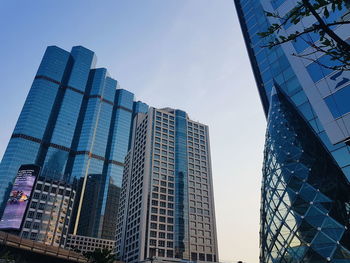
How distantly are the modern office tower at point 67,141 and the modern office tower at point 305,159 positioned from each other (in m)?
137

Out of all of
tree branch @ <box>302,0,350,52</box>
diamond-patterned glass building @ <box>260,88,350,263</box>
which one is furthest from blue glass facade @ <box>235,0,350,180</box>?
tree branch @ <box>302,0,350,52</box>

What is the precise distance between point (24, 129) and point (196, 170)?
110 meters

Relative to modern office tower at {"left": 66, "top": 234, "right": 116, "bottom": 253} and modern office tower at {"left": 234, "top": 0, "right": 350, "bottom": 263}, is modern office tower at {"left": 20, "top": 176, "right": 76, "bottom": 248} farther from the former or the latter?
modern office tower at {"left": 234, "top": 0, "right": 350, "bottom": 263}

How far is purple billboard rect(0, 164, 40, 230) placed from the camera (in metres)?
88.2

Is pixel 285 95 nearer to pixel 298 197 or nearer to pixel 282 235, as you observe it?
pixel 298 197

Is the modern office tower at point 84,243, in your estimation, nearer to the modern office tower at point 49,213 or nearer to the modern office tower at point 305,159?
the modern office tower at point 49,213

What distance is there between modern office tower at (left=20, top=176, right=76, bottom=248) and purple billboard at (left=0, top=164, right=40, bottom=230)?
6.58m

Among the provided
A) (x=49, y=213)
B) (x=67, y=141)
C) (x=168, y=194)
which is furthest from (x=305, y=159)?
(x=67, y=141)

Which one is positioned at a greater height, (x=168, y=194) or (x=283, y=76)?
(x=168, y=194)

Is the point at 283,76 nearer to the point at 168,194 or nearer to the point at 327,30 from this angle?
the point at 327,30

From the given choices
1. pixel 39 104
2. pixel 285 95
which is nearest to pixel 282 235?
pixel 285 95

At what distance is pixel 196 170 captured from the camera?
360ft

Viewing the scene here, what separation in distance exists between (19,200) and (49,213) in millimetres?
16547

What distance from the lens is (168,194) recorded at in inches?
3875
